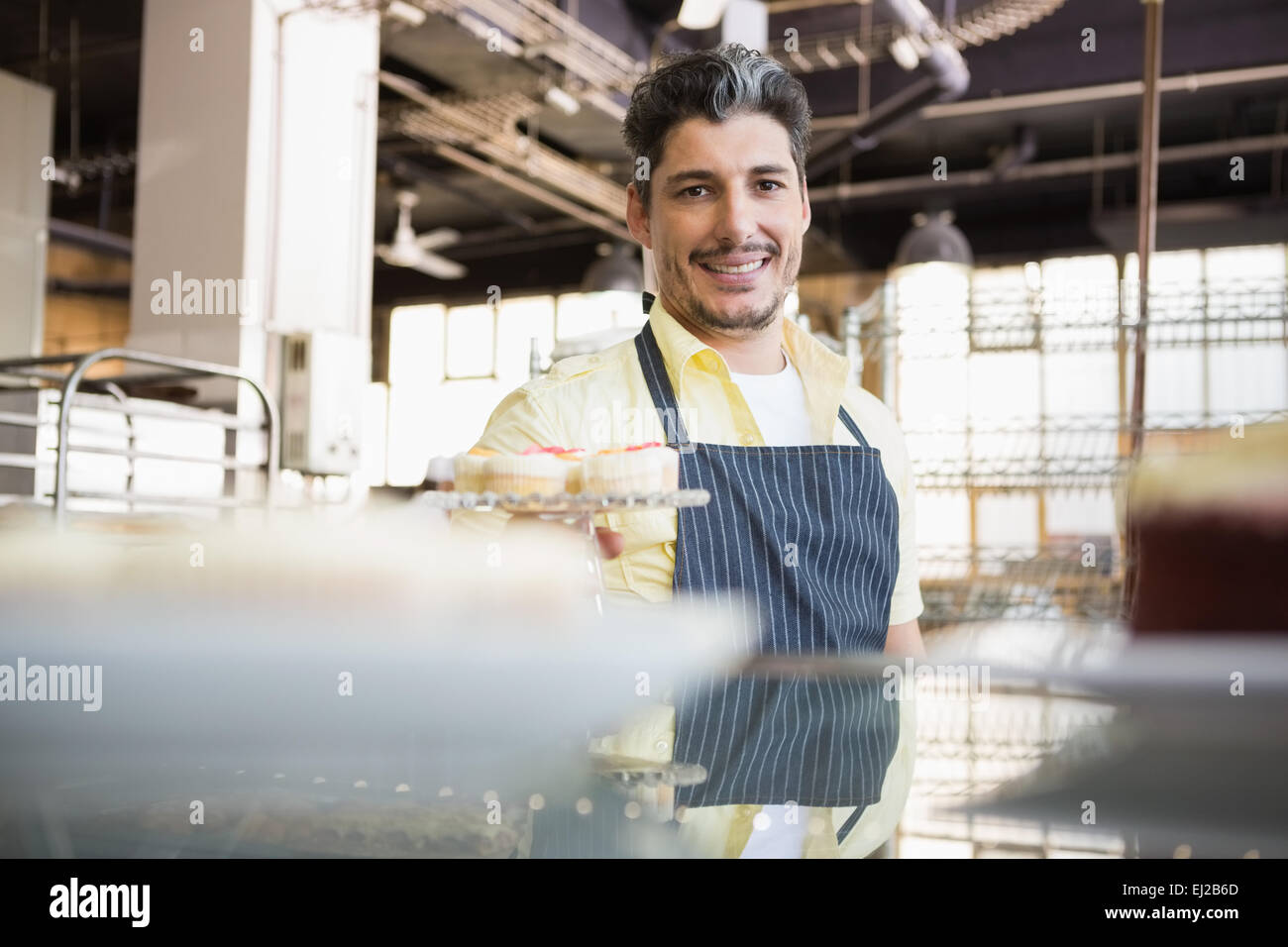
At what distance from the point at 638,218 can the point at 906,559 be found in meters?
0.52

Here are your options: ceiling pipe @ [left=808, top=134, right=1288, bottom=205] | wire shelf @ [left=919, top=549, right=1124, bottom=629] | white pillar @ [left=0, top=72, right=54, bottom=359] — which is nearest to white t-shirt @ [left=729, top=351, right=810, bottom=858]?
wire shelf @ [left=919, top=549, right=1124, bottom=629]

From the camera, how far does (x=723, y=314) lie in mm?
1311

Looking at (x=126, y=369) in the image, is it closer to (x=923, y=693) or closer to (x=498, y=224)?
(x=498, y=224)

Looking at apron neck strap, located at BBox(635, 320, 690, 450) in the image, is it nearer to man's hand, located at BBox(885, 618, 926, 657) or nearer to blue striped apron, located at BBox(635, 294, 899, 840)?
blue striped apron, located at BBox(635, 294, 899, 840)

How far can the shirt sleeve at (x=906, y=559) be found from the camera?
144cm

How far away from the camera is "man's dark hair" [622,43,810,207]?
49.7 inches

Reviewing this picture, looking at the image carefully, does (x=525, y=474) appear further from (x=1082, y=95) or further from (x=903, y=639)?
(x=1082, y=95)

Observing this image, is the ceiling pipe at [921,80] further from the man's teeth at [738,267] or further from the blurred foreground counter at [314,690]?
the blurred foreground counter at [314,690]

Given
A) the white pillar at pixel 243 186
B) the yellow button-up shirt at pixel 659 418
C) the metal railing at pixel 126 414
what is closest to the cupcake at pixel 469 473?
the yellow button-up shirt at pixel 659 418

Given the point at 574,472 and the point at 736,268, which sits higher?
the point at 736,268

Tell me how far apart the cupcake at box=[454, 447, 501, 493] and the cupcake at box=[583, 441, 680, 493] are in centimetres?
7

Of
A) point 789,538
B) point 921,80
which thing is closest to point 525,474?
point 789,538

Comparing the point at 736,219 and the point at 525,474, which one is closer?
the point at 525,474

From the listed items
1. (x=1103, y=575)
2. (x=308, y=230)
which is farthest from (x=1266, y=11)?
(x=1103, y=575)
